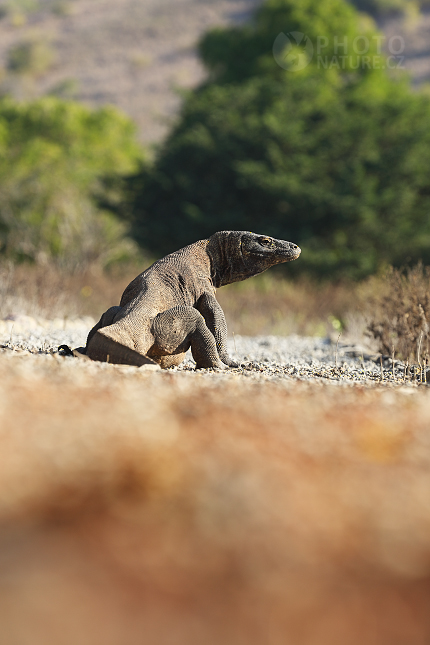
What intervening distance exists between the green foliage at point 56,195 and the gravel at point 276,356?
12124 mm

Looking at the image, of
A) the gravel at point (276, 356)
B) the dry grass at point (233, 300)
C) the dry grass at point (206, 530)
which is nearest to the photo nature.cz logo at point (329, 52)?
the dry grass at point (233, 300)

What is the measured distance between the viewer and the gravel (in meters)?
5.23

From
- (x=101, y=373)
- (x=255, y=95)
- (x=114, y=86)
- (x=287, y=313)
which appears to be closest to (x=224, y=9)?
(x=114, y=86)

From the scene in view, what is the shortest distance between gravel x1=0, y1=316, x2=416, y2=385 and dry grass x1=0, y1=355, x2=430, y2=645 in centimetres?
211

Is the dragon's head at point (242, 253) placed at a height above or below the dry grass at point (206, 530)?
above

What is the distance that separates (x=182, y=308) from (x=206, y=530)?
324cm

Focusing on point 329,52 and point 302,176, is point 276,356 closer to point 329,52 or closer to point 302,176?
point 302,176

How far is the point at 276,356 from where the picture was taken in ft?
25.0

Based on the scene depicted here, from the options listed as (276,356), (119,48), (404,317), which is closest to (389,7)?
(119,48)

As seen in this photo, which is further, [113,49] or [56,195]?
[113,49]

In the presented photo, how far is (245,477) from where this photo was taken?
1923 millimetres

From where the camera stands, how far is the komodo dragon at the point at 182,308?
177 inches

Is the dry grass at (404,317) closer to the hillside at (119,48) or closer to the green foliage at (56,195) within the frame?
the green foliage at (56,195)

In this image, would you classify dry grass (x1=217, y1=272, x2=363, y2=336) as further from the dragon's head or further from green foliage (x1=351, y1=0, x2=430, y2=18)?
green foliage (x1=351, y1=0, x2=430, y2=18)
